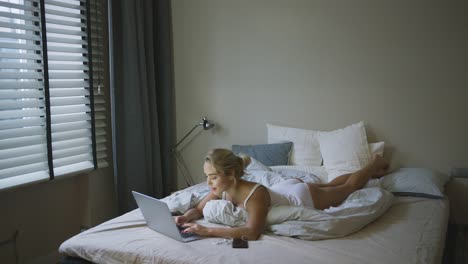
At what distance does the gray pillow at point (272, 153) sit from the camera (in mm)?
3191

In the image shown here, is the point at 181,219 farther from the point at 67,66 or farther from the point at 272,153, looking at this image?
the point at 67,66

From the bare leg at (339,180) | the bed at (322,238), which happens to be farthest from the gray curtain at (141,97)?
the bare leg at (339,180)

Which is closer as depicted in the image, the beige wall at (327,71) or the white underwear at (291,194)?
Result: the white underwear at (291,194)

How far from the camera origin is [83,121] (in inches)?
122

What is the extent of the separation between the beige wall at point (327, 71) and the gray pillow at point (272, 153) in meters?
0.23

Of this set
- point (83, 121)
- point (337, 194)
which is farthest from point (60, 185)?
point (337, 194)

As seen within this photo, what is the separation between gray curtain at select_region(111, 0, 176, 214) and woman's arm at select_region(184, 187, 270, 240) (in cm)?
138

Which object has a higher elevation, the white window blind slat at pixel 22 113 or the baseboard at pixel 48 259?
the white window blind slat at pixel 22 113

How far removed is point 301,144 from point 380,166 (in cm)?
61

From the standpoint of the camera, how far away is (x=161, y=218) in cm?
200

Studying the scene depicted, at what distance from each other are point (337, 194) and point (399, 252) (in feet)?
2.22

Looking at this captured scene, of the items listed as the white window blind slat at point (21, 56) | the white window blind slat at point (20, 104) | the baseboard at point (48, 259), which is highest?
the white window blind slat at point (21, 56)

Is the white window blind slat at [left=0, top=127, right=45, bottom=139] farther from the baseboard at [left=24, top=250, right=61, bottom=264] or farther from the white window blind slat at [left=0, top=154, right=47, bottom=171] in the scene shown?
the baseboard at [left=24, top=250, right=61, bottom=264]

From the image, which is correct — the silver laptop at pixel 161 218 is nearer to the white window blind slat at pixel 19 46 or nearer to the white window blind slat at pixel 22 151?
the white window blind slat at pixel 22 151
